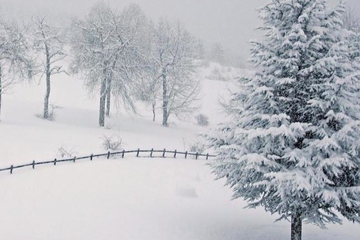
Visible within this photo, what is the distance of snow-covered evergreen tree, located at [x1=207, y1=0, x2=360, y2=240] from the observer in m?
11.4

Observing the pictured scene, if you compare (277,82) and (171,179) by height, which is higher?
(277,82)

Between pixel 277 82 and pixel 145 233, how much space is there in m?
6.76

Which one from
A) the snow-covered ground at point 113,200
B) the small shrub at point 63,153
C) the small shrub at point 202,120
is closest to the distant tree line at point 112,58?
the small shrub at point 202,120

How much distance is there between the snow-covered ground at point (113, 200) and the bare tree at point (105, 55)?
566cm

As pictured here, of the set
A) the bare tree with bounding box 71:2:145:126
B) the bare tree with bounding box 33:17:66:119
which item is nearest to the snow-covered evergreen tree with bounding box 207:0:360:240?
the bare tree with bounding box 71:2:145:126

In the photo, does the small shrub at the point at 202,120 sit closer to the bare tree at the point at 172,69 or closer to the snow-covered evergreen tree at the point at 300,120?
the bare tree at the point at 172,69

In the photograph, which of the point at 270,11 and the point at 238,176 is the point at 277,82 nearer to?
the point at 270,11

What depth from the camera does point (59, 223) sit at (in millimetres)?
13141

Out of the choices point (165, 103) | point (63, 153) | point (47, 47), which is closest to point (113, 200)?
point (63, 153)

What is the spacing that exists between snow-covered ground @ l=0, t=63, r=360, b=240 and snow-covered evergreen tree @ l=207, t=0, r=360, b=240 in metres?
3.01

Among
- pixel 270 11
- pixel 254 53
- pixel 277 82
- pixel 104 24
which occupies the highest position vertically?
pixel 104 24

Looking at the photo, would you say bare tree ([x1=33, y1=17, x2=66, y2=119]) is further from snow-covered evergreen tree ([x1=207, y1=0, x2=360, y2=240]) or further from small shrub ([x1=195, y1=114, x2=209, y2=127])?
snow-covered evergreen tree ([x1=207, y1=0, x2=360, y2=240])

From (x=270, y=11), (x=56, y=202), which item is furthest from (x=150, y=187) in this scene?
(x=270, y=11)

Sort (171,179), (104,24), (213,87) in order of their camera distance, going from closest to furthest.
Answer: (171,179) → (104,24) → (213,87)
